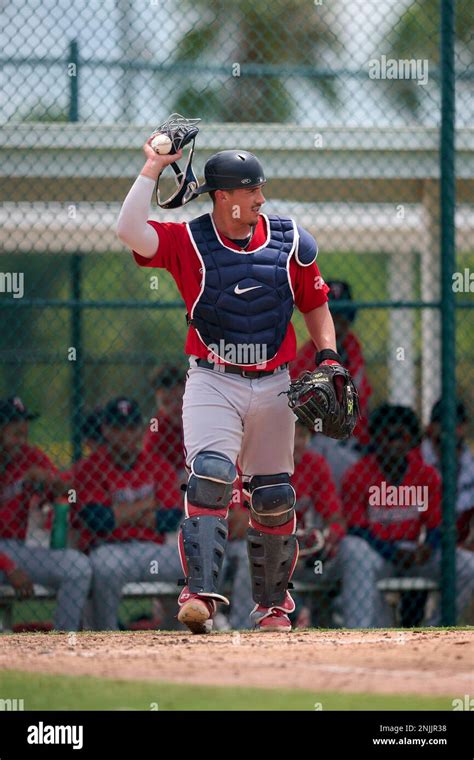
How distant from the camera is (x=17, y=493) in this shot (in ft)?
21.1

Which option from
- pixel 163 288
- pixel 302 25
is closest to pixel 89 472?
pixel 163 288

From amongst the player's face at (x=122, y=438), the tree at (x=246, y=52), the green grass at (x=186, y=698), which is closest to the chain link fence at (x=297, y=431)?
the player's face at (x=122, y=438)

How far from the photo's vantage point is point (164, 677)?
3518 millimetres

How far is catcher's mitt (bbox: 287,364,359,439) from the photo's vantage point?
4.38 meters

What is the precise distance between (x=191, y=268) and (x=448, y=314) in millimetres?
2396

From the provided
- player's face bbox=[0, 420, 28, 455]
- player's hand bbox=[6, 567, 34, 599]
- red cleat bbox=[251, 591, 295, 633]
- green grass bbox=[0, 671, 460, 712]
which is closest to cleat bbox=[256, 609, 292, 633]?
red cleat bbox=[251, 591, 295, 633]

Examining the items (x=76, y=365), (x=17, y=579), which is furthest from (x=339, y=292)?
(x=17, y=579)

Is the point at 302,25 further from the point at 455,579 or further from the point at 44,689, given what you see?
the point at 44,689

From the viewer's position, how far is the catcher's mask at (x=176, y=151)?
4.36m

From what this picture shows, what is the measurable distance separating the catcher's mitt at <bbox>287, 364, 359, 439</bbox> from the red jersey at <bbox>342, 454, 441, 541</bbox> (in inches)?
79.3

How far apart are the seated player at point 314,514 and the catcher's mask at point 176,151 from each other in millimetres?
2176

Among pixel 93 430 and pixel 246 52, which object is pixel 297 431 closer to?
pixel 93 430
